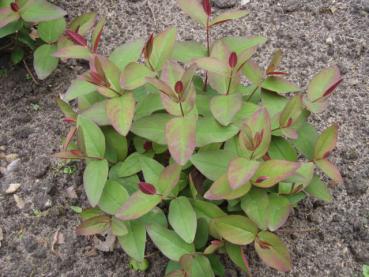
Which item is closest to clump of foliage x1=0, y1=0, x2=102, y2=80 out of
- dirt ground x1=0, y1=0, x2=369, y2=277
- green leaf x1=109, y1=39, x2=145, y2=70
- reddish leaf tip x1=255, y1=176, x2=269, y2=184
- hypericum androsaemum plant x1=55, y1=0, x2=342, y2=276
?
dirt ground x1=0, y1=0, x2=369, y2=277

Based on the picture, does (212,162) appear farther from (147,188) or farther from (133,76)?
(133,76)

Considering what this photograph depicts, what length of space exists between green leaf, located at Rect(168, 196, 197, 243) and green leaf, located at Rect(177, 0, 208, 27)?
0.53 meters

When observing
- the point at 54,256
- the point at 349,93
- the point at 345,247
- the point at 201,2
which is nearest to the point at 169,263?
the point at 54,256

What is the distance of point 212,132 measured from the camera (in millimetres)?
1581

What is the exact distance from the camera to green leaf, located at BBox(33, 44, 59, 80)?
6.94 ft

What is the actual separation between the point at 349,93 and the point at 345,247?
2.09 ft

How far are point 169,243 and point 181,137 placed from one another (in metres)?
0.31

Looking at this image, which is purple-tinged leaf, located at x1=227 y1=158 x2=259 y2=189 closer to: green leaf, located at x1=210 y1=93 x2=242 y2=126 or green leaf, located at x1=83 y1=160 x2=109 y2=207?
green leaf, located at x1=210 y1=93 x2=242 y2=126

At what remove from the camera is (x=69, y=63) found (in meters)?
2.39

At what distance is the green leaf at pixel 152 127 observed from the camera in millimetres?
1610

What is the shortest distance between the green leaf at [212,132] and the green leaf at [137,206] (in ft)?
0.64

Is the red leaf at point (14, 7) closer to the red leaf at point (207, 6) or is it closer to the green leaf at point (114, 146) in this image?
the green leaf at point (114, 146)

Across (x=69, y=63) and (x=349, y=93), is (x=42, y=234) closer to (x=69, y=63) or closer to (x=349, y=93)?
(x=69, y=63)

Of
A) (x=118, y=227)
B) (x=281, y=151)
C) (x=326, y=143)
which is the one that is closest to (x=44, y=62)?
(x=118, y=227)
